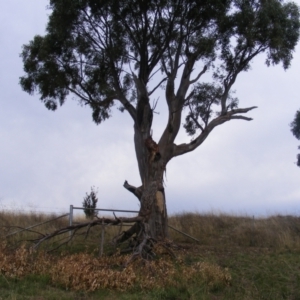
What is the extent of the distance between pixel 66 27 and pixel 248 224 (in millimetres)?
10179

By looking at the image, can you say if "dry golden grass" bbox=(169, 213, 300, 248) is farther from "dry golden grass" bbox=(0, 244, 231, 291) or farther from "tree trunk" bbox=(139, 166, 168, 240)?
"dry golden grass" bbox=(0, 244, 231, 291)

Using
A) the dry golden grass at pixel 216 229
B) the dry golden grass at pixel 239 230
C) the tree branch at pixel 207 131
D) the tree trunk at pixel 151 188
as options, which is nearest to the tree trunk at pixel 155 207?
the tree trunk at pixel 151 188

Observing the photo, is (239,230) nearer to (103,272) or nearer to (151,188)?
(151,188)

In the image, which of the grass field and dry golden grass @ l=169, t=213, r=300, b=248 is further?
dry golden grass @ l=169, t=213, r=300, b=248

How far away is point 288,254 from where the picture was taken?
15.5m

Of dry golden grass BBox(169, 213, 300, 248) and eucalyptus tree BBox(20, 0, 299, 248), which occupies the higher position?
eucalyptus tree BBox(20, 0, 299, 248)

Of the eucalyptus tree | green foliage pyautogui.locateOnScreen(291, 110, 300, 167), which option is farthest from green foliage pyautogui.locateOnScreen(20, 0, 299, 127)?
green foliage pyautogui.locateOnScreen(291, 110, 300, 167)

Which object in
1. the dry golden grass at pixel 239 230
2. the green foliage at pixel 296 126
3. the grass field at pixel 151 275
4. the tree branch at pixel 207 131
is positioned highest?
the green foliage at pixel 296 126

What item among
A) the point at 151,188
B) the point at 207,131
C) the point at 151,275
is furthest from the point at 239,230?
the point at 151,275

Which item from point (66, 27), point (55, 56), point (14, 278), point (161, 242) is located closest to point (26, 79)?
point (55, 56)

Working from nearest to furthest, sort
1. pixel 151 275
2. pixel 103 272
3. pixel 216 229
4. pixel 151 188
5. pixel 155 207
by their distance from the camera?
pixel 103 272, pixel 151 275, pixel 151 188, pixel 155 207, pixel 216 229

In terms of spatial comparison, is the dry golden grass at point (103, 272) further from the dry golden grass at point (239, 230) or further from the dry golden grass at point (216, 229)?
the dry golden grass at point (239, 230)

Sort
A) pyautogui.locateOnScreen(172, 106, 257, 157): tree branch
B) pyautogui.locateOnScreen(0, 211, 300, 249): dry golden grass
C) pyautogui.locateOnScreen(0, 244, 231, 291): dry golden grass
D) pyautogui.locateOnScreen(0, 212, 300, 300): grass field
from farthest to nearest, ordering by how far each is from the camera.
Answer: pyautogui.locateOnScreen(0, 211, 300, 249): dry golden grass, pyautogui.locateOnScreen(172, 106, 257, 157): tree branch, pyautogui.locateOnScreen(0, 244, 231, 291): dry golden grass, pyautogui.locateOnScreen(0, 212, 300, 300): grass field

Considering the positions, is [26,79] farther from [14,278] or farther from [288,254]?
[288,254]
